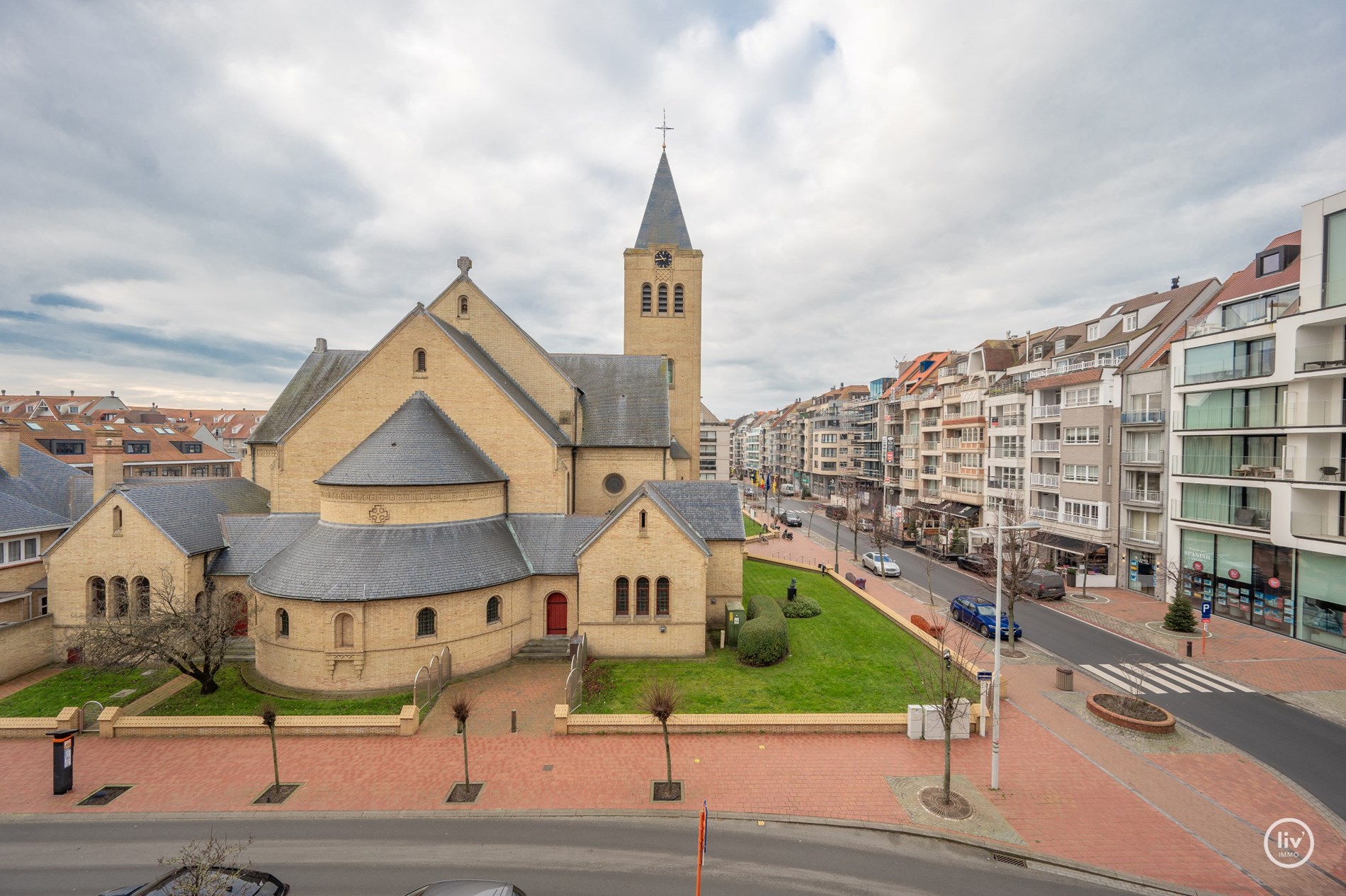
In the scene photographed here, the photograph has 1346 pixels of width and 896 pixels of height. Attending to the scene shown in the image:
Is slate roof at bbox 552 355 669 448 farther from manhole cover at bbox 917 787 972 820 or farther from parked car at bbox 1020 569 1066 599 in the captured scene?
parked car at bbox 1020 569 1066 599

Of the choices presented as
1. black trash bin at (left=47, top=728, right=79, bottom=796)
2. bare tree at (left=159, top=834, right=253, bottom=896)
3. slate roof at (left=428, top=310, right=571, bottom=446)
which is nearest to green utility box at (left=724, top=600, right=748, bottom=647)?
slate roof at (left=428, top=310, right=571, bottom=446)

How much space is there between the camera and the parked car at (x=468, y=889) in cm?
1065

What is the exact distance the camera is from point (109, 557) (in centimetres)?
2469

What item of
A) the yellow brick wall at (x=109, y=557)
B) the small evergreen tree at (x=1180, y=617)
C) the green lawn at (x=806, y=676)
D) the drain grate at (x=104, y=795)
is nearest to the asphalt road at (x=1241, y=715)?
the small evergreen tree at (x=1180, y=617)

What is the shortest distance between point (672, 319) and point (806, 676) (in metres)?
27.7

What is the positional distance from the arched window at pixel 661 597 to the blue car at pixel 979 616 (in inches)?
667

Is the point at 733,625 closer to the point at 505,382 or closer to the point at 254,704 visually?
the point at 505,382

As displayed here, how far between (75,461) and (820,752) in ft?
264

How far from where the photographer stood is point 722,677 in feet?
76.4

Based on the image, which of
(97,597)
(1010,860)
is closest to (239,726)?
(97,597)

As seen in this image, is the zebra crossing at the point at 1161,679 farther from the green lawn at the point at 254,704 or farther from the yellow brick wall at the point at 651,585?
the green lawn at the point at 254,704

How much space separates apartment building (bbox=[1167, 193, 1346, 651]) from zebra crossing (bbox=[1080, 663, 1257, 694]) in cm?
967

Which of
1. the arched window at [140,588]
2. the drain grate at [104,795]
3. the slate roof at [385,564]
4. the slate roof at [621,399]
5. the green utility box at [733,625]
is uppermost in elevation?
the slate roof at [621,399]

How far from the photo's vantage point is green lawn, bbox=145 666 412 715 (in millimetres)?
20453
